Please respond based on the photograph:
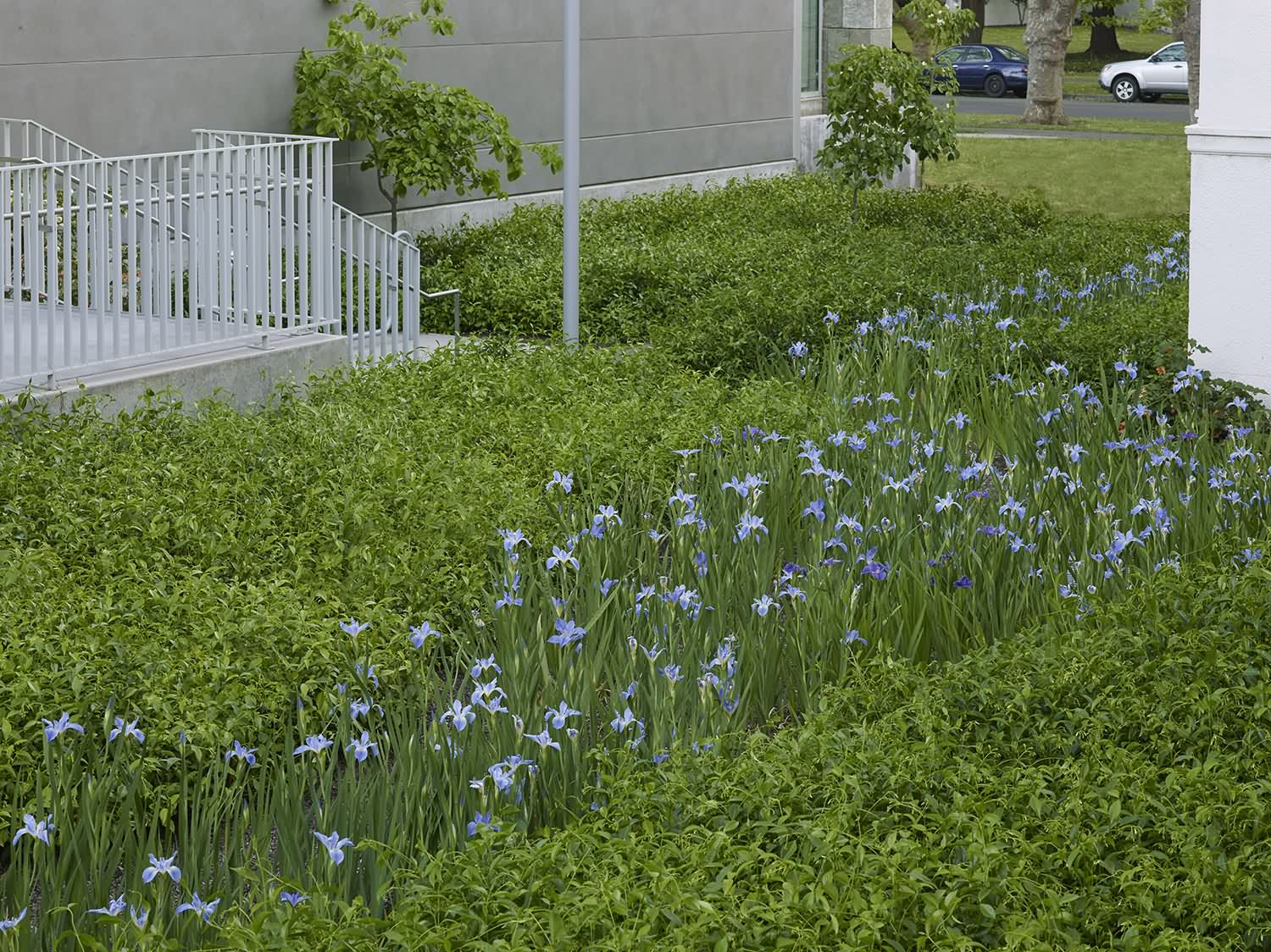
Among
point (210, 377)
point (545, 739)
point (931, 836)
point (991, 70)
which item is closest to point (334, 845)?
point (545, 739)

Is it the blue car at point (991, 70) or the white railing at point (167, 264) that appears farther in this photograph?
the blue car at point (991, 70)

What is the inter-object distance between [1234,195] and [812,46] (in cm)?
1469

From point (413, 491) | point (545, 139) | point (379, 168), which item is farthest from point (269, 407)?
point (545, 139)

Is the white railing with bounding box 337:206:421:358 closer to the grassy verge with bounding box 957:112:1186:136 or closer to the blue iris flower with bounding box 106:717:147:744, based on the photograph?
the blue iris flower with bounding box 106:717:147:744

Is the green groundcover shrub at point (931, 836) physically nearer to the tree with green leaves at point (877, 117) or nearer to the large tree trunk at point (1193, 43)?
the tree with green leaves at point (877, 117)

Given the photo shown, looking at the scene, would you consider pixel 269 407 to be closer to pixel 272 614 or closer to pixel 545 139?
pixel 272 614

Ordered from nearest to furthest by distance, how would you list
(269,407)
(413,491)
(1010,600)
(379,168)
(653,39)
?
(1010,600)
(413,491)
(269,407)
(379,168)
(653,39)

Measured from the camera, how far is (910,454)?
6.37 metres

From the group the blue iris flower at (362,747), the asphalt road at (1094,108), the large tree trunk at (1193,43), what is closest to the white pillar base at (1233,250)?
the blue iris flower at (362,747)

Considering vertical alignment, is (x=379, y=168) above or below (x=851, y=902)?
above

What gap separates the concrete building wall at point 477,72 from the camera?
455 inches

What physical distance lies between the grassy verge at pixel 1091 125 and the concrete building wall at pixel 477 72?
1018 cm

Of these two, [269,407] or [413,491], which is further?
[269,407]

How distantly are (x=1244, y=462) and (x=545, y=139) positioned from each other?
11668 mm
